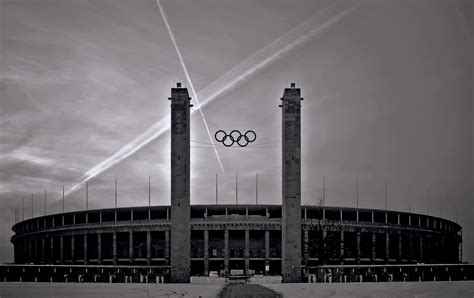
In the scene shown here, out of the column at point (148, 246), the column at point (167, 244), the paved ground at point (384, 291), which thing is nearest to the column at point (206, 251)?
the column at point (167, 244)

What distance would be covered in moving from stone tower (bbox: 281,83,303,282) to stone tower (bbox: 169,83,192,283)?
37.4 ft

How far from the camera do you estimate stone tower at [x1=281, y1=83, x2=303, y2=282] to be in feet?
237

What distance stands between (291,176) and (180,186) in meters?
13.1

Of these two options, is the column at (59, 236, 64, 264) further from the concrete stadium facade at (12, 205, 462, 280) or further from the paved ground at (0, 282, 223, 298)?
the paved ground at (0, 282, 223, 298)

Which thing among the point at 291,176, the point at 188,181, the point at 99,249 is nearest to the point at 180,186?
the point at 188,181

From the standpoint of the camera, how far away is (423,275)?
79.6 meters

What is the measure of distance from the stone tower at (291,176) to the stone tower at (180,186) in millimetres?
11392

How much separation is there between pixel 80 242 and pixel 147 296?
84.6 meters

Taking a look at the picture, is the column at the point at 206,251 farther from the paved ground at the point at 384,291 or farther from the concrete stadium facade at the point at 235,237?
the paved ground at the point at 384,291

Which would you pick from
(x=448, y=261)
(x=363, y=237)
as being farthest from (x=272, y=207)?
(x=448, y=261)

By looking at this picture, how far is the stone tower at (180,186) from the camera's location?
7112 centimetres

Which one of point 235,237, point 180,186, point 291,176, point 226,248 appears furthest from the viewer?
point 235,237

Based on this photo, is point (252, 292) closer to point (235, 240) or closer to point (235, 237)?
point (235, 240)

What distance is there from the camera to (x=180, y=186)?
Result: 72062 millimetres
